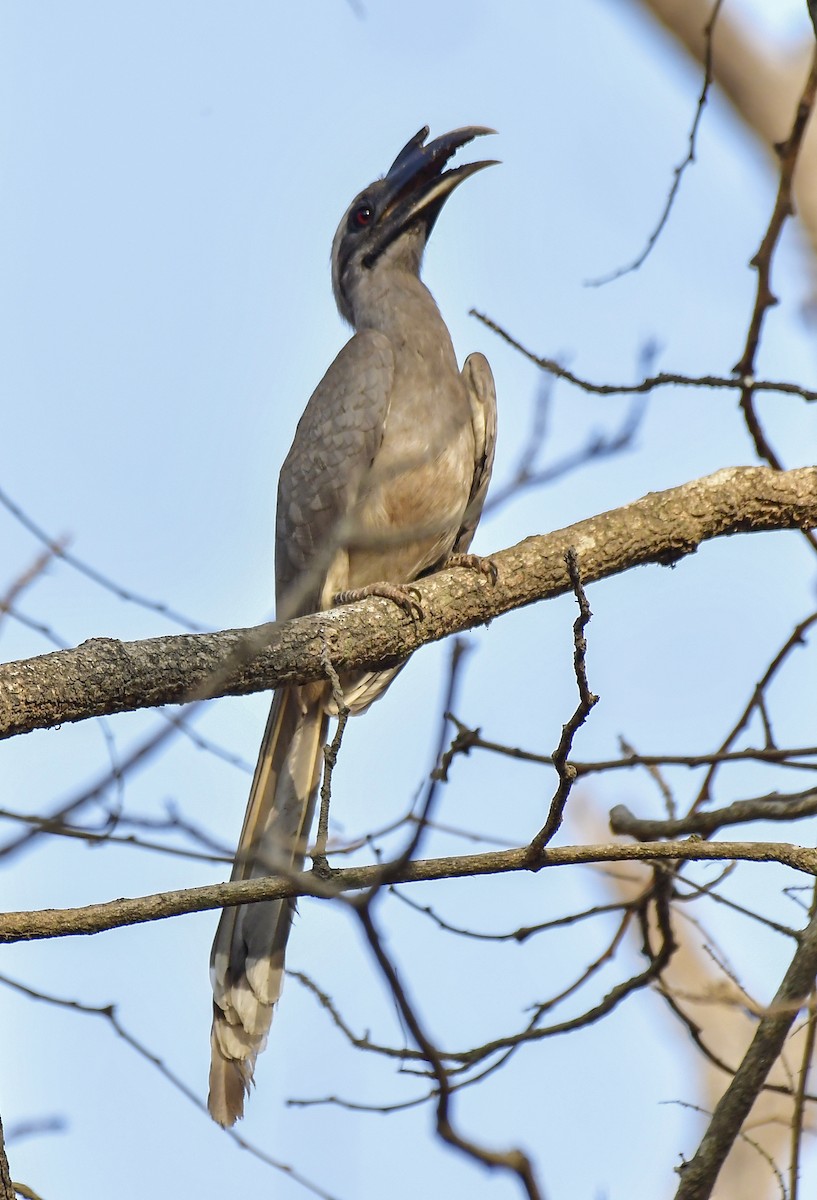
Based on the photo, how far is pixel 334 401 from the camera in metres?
5.71

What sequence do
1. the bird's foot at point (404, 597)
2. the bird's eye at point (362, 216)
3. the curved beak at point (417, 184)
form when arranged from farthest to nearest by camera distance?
the bird's eye at point (362, 216), the curved beak at point (417, 184), the bird's foot at point (404, 597)

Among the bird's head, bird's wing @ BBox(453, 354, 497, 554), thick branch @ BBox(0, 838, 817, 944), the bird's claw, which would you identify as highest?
the bird's head

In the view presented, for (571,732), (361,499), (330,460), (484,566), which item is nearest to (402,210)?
(330,460)

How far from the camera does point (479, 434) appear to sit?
5.93m

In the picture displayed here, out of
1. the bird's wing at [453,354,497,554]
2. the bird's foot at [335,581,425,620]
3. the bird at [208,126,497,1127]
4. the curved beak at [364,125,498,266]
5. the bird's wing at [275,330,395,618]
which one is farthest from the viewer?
the curved beak at [364,125,498,266]

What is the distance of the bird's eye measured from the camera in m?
6.71

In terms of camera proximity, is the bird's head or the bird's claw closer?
the bird's claw

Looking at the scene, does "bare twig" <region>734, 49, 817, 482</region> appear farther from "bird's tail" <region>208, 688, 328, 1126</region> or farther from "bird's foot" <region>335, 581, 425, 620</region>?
"bird's tail" <region>208, 688, 328, 1126</region>

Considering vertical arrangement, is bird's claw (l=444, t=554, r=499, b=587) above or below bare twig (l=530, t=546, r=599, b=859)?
above

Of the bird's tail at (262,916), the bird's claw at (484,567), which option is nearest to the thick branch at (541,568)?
the bird's claw at (484,567)

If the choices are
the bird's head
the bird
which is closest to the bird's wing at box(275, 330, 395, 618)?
the bird

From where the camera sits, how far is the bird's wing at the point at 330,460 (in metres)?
5.53

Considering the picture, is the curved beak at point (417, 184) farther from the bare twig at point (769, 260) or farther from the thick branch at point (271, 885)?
the thick branch at point (271, 885)

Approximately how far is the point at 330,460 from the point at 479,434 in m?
0.75
